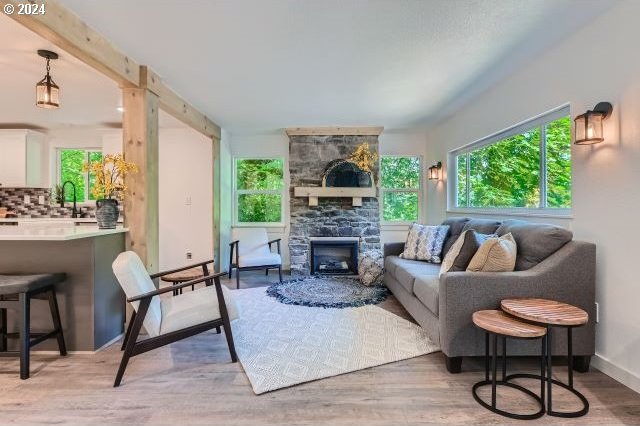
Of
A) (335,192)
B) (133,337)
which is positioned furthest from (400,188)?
(133,337)

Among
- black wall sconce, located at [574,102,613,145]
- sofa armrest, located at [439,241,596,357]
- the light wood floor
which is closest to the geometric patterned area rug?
the light wood floor

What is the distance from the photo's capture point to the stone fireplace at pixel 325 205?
5.21 m

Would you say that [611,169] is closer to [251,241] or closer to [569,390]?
[569,390]

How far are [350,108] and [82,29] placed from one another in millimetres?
2800

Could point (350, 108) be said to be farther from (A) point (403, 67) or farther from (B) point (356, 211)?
(B) point (356, 211)

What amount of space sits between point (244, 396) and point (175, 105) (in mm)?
3014

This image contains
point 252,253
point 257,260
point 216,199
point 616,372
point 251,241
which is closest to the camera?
point 616,372

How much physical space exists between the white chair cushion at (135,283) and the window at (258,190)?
334cm

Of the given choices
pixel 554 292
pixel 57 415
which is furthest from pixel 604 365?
pixel 57 415

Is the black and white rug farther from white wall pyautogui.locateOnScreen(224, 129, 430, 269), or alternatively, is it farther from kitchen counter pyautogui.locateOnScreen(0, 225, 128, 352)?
kitchen counter pyautogui.locateOnScreen(0, 225, 128, 352)

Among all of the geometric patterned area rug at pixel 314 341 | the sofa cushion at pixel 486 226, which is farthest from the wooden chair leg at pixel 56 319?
the sofa cushion at pixel 486 226

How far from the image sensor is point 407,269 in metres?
3.15

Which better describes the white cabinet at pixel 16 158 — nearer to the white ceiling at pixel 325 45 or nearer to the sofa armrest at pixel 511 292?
the white ceiling at pixel 325 45

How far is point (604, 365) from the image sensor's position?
2084mm
